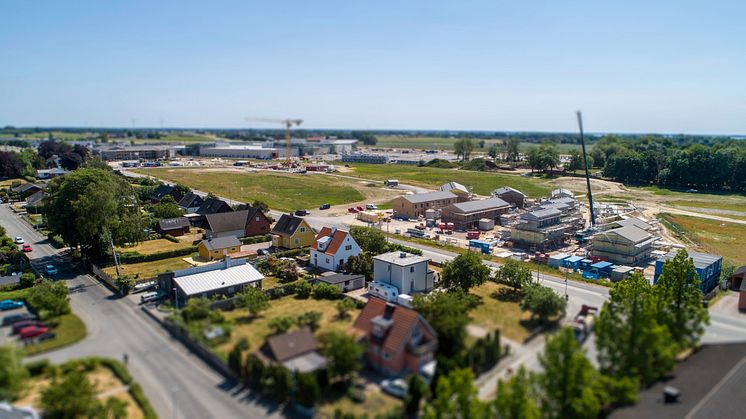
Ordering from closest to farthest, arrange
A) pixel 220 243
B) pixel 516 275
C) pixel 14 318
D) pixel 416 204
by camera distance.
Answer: pixel 14 318 → pixel 516 275 → pixel 220 243 → pixel 416 204

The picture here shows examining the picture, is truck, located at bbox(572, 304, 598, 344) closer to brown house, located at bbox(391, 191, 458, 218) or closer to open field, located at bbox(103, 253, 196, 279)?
open field, located at bbox(103, 253, 196, 279)

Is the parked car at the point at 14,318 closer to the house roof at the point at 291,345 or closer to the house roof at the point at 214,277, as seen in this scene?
the house roof at the point at 214,277

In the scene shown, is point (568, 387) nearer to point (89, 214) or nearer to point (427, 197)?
point (89, 214)

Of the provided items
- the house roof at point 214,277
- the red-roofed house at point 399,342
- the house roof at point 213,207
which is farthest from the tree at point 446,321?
the house roof at point 213,207

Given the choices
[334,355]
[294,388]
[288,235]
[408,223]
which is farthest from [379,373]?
[408,223]

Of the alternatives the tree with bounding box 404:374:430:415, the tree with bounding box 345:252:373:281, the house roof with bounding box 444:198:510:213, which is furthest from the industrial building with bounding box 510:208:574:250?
the tree with bounding box 404:374:430:415

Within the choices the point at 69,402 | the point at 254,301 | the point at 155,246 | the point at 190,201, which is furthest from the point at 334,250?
the point at 190,201

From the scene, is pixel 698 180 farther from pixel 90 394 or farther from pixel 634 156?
pixel 90 394
